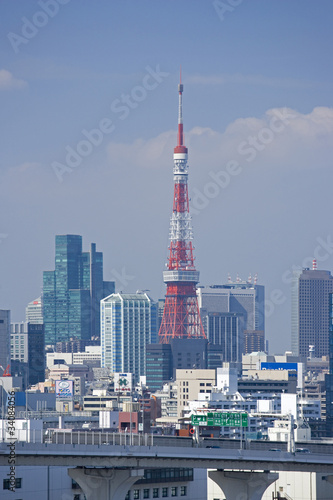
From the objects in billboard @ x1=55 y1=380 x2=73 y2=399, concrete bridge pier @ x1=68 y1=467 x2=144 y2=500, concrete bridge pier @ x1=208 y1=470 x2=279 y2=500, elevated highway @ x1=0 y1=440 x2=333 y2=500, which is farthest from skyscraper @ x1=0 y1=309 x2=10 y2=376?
concrete bridge pier @ x1=68 y1=467 x2=144 y2=500

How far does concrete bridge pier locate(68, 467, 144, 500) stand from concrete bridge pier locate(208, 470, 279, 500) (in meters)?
3.41

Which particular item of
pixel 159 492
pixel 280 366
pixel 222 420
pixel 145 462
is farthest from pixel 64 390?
pixel 145 462

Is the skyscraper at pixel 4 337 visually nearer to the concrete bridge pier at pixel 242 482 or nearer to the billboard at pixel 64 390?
the billboard at pixel 64 390

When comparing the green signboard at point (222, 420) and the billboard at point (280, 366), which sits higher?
the green signboard at point (222, 420)

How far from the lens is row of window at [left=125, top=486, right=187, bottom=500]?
4669 centimetres

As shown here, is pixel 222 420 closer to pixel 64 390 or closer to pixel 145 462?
pixel 145 462

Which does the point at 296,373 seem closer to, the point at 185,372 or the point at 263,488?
the point at 185,372

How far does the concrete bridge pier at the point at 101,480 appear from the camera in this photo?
4006 centimetres

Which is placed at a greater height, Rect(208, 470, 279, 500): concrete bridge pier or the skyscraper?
the skyscraper

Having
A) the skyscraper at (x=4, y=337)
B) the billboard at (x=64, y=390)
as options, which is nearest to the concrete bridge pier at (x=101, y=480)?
the billboard at (x=64, y=390)

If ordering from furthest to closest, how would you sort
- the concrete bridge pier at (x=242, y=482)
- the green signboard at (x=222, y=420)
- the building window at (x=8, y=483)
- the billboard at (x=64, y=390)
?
the billboard at (x=64, y=390), the green signboard at (x=222, y=420), the concrete bridge pier at (x=242, y=482), the building window at (x=8, y=483)

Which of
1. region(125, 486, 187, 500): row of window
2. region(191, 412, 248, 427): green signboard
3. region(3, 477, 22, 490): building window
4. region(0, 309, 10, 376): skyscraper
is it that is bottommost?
region(125, 486, 187, 500): row of window

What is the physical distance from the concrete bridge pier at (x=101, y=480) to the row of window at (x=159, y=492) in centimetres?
602

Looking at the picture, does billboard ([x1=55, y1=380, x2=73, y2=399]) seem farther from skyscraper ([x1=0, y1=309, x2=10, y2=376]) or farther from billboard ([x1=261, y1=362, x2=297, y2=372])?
skyscraper ([x1=0, y1=309, x2=10, y2=376])
